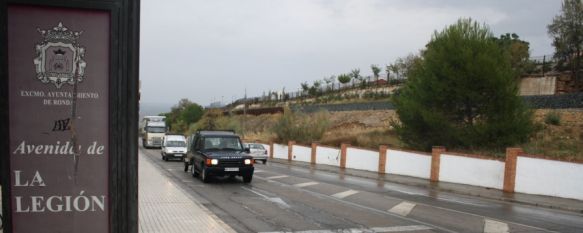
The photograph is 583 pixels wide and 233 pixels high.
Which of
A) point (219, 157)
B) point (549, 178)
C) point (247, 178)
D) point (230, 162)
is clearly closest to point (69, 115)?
point (219, 157)

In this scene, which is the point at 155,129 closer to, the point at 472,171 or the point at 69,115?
the point at 472,171

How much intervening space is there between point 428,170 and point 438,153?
1.20 meters

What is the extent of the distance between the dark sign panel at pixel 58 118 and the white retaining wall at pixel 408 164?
21.5 metres

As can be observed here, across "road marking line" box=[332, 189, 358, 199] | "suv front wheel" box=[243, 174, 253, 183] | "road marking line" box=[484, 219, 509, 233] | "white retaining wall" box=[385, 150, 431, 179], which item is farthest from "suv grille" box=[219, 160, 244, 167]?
"white retaining wall" box=[385, 150, 431, 179]

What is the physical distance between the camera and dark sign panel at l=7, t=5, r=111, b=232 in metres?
4.06

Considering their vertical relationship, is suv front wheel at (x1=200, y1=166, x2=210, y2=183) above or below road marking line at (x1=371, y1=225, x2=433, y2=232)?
below

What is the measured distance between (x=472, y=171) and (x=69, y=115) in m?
19.8

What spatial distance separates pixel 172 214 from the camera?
10.4 m

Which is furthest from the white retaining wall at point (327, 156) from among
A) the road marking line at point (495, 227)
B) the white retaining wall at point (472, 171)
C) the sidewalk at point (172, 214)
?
the road marking line at point (495, 227)

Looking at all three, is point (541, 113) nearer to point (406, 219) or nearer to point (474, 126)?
point (474, 126)

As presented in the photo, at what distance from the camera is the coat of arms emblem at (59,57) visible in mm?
4109

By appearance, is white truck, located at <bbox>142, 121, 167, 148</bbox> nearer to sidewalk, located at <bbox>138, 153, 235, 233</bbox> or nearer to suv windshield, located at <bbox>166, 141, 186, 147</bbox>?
suv windshield, located at <bbox>166, 141, 186, 147</bbox>

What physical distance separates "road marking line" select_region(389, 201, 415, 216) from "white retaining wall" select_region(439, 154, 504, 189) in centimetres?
715

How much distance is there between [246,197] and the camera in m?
15.2
